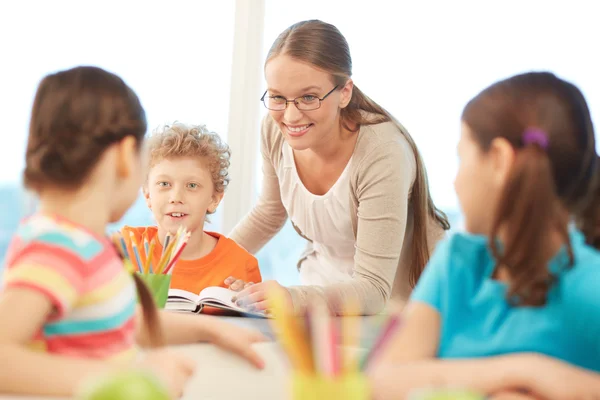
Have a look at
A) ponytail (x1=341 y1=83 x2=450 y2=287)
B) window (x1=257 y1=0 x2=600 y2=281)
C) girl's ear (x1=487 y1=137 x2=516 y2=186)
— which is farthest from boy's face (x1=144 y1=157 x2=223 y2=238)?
window (x1=257 y1=0 x2=600 y2=281)

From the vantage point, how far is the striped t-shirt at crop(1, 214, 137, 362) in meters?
0.72

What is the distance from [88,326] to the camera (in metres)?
0.78

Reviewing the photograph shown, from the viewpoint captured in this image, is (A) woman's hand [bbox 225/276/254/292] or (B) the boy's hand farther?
(A) woman's hand [bbox 225/276/254/292]

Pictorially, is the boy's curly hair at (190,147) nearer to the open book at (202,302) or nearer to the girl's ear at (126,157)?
the open book at (202,302)

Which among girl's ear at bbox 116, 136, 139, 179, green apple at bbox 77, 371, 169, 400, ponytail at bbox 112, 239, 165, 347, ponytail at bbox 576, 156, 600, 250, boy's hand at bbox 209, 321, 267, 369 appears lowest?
boy's hand at bbox 209, 321, 267, 369

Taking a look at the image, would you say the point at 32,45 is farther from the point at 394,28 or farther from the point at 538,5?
the point at 538,5

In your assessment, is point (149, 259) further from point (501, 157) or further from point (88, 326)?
point (501, 157)

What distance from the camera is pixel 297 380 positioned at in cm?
59

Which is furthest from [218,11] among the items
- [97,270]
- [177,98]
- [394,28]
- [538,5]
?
[97,270]

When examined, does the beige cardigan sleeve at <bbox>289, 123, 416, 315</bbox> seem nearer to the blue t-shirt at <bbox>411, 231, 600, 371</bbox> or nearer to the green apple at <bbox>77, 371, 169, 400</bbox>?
the blue t-shirt at <bbox>411, 231, 600, 371</bbox>

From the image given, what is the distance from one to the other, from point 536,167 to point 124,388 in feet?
1.75

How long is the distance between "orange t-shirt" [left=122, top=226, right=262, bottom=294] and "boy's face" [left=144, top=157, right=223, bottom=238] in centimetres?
6

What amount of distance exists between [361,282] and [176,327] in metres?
0.68

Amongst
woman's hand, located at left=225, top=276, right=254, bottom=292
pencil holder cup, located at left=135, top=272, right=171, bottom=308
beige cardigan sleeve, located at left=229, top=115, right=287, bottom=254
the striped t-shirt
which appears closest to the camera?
the striped t-shirt
